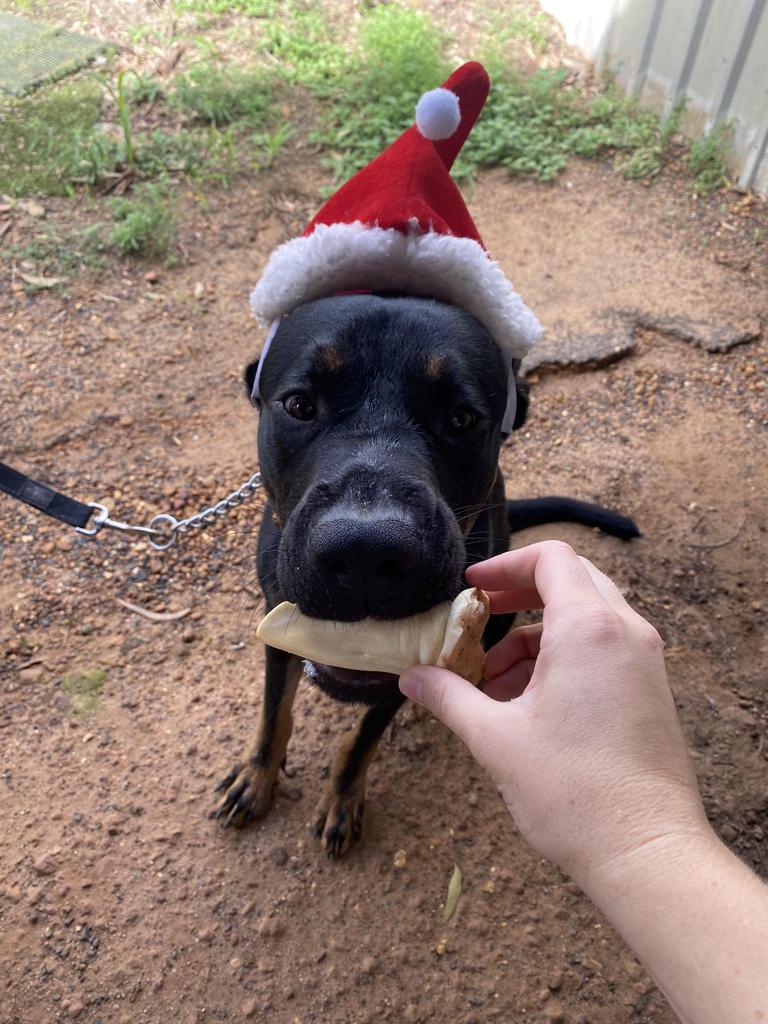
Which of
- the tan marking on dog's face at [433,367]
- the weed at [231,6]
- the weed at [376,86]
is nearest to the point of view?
the tan marking on dog's face at [433,367]

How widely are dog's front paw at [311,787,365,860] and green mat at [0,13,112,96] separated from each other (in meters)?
5.52

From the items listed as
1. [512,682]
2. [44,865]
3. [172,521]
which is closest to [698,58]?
[172,521]

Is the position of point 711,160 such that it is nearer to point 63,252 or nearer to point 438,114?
point 438,114

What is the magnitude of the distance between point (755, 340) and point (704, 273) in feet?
2.13

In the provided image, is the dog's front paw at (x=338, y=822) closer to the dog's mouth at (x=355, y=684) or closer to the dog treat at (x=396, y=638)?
the dog's mouth at (x=355, y=684)

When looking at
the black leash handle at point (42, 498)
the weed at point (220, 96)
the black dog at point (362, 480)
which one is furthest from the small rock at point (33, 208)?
the black dog at point (362, 480)

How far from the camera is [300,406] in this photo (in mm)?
2178

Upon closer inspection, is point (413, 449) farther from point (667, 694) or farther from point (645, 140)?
point (645, 140)

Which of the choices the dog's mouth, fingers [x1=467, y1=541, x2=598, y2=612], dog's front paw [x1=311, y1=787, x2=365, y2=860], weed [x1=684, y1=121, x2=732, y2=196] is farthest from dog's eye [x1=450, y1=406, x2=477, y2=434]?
weed [x1=684, y1=121, x2=732, y2=196]

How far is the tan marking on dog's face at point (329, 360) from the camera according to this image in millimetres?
2084

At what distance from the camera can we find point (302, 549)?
1.80 meters

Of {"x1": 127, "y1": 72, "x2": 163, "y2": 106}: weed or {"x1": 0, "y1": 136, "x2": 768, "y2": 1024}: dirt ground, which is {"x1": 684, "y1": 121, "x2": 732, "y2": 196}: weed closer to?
{"x1": 0, "y1": 136, "x2": 768, "y2": 1024}: dirt ground

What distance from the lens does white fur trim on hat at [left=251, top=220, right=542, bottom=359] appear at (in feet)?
7.27

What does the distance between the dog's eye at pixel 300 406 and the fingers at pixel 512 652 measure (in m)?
0.84
